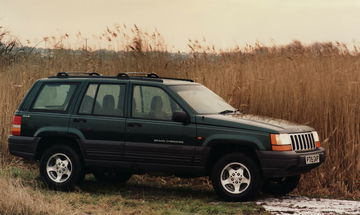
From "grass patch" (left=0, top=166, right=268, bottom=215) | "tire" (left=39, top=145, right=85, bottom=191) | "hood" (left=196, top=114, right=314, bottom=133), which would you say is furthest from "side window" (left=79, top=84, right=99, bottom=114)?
"hood" (left=196, top=114, right=314, bottom=133)

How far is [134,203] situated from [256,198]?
1.83m

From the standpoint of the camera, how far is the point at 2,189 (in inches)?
344

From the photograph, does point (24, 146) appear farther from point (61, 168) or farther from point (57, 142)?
point (61, 168)

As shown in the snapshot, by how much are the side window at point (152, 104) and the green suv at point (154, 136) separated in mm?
15

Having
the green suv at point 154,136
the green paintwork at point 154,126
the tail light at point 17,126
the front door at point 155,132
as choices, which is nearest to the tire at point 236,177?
the green suv at point 154,136

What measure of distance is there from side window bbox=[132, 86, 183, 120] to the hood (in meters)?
0.49

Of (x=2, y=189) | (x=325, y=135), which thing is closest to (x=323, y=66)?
(x=325, y=135)

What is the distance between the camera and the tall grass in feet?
37.8

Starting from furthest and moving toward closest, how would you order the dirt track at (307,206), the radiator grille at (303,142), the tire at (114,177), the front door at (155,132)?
1. the tire at (114,177)
2. the front door at (155,132)
3. the radiator grille at (303,142)
4. the dirt track at (307,206)

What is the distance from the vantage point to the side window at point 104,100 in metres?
10.5

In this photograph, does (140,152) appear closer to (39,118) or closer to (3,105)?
(39,118)

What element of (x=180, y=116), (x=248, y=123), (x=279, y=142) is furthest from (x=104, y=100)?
(x=279, y=142)

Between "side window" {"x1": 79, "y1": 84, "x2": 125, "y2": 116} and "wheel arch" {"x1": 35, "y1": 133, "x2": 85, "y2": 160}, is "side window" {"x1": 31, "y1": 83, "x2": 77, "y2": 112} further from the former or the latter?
"wheel arch" {"x1": 35, "y1": 133, "x2": 85, "y2": 160}

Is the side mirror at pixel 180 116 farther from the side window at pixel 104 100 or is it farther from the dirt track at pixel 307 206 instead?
the dirt track at pixel 307 206
